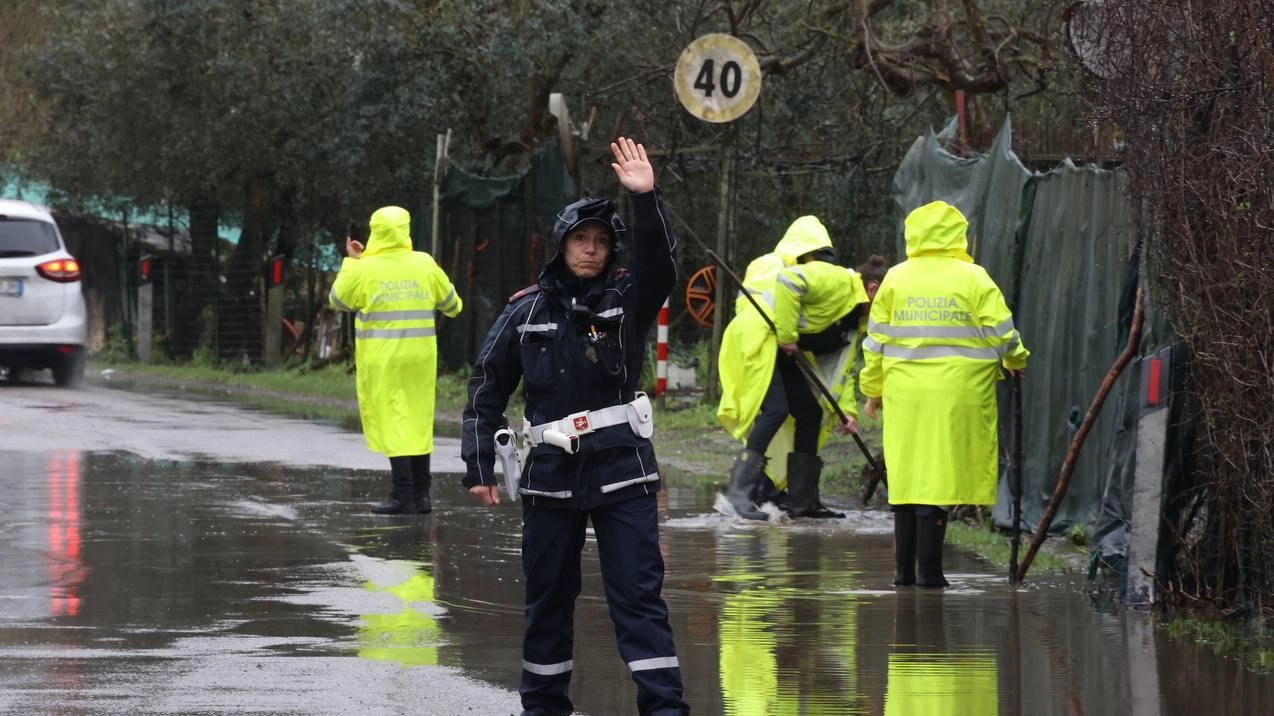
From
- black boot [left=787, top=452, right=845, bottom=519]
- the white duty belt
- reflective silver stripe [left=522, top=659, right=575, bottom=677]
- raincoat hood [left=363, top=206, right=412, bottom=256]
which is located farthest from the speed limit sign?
reflective silver stripe [left=522, top=659, right=575, bottom=677]

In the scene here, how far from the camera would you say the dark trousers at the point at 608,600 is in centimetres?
589

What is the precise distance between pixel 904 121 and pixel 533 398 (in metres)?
14.1

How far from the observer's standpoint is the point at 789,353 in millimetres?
11750

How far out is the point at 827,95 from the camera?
22.0 m

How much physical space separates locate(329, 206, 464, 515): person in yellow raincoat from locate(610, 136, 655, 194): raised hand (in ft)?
19.4

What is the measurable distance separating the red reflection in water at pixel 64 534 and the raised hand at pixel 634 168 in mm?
3381

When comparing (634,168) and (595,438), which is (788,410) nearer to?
(595,438)

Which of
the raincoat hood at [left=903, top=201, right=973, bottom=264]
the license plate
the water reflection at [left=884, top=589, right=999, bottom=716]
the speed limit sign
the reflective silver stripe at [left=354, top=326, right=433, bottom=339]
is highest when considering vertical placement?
the speed limit sign

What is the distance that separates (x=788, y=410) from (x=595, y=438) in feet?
20.2

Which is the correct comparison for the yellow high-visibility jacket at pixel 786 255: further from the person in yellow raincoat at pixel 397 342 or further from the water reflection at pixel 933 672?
the water reflection at pixel 933 672

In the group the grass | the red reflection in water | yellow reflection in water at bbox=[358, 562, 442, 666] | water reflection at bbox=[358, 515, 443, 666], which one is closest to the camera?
the grass

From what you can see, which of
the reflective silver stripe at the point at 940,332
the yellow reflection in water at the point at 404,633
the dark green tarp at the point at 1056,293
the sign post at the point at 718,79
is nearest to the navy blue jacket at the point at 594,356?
the yellow reflection in water at the point at 404,633

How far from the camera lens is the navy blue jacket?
599cm

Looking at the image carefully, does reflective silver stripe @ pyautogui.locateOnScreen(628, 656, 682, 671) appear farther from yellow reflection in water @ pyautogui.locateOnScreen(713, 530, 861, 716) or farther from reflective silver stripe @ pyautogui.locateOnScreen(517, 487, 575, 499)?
reflective silver stripe @ pyautogui.locateOnScreen(517, 487, 575, 499)
